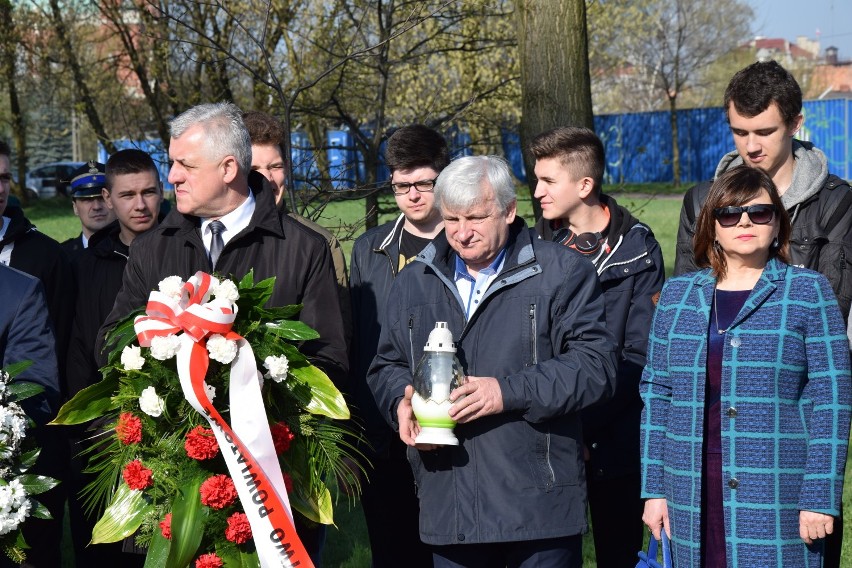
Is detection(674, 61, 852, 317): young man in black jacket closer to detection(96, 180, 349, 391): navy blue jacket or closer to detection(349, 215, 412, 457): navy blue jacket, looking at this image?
detection(349, 215, 412, 457): navy blue jacket

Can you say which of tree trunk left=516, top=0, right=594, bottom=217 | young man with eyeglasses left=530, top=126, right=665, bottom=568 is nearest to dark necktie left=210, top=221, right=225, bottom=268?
young man with eyeglasses left=530, top=126, right=665, bottom=568

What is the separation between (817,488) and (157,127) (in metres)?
10.7

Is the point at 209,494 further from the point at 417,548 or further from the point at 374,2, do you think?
the point at 374,2

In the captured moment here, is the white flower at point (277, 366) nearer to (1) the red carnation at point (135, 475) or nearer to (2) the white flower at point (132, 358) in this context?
(2) the white flower at point (132, 358)

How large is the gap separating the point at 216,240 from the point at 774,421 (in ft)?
7.24

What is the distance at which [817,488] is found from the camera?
12.2ft

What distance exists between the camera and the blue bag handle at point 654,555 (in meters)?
3.92

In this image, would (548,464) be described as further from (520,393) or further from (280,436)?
(280,436)

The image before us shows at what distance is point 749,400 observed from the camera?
3797mm

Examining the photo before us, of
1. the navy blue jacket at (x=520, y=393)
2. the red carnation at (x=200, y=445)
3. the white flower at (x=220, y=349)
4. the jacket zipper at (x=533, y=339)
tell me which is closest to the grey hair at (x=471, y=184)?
the navy blue jacket at (x=520, y=393)

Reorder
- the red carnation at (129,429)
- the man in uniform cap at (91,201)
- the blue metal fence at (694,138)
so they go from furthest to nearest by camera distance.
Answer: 1. the blue metal fence at (694,138)
2. the man in uniform cap at (91,201)
3. the red carnation at (129,429)

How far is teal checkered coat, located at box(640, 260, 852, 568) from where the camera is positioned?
3.75 metres

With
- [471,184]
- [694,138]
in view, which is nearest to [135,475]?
[471,184]

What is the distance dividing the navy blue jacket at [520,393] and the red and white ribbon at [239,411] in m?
0.58
